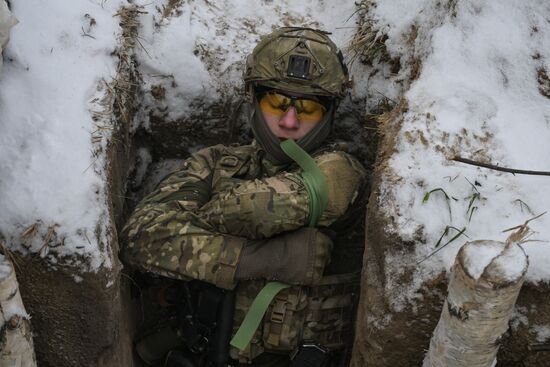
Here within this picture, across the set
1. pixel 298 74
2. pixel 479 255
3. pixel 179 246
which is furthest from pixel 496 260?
pixel 298 74

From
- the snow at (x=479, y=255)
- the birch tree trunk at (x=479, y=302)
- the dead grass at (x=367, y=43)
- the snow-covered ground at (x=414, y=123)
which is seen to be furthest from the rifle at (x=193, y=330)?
the dead grass at (x=367, y=43)

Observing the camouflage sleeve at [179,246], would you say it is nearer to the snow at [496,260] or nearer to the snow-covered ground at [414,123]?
the snow-covered ground at [414,123]

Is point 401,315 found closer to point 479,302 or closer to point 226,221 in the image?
point 479,302

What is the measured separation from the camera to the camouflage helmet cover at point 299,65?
4.27 m

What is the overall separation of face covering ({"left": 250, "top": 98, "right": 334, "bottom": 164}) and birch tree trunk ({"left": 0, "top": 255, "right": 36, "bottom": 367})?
1.77 m

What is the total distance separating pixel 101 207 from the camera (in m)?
3.61

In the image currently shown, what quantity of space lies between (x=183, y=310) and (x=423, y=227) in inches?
66.1

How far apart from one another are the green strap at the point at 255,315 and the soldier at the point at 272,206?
0.02m

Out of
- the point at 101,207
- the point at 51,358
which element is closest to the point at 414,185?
the point at 101,207

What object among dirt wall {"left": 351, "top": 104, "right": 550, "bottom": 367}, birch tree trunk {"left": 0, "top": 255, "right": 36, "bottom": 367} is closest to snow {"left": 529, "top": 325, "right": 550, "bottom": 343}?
dirt wall {"left": 351, "top": 104, "right": 550, "bottom": 367}

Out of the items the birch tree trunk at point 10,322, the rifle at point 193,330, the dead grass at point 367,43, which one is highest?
the dead grass at point 367,43

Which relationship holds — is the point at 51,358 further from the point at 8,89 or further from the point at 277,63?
the point at 277,63

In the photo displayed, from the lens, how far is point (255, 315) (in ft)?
12.7

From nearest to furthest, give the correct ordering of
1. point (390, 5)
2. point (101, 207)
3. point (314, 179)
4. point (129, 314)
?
1. point (101, 207)
2. point (314, 179)
3. point (129, 314)
4. point (390, 5)
